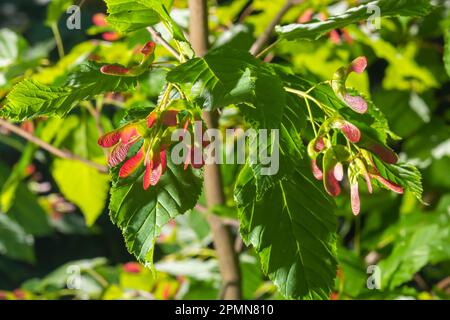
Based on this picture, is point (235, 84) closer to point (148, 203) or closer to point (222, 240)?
point (148, 203)

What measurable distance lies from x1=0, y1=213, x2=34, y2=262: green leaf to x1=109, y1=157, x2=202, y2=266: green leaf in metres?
0.90

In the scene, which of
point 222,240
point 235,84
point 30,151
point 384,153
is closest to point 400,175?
point 384,153

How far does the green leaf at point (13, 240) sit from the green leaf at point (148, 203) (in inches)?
35.5

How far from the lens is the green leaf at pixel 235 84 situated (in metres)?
0.44

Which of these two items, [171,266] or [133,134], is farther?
[171,266]

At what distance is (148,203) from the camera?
0.49 metres

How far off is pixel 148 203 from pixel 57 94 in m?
0.10

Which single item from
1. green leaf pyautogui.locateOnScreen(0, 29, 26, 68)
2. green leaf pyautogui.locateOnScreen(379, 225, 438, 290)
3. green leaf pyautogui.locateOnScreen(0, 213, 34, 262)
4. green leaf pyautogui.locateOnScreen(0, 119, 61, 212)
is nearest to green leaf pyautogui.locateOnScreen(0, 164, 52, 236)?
green leaf pyautogui.locateOnScreen(0, 213, 34, 262)

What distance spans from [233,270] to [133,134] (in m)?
0.38

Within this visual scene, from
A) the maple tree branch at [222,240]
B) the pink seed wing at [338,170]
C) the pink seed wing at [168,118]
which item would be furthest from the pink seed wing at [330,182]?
the maple tree branch at [222,240]
